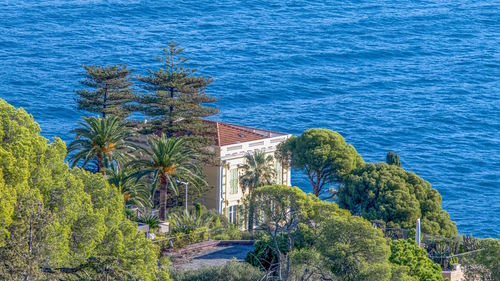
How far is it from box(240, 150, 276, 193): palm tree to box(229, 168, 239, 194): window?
1877mm

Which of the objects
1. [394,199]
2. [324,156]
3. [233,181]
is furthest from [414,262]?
[233,181]

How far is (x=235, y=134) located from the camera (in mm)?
91625

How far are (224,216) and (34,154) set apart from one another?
138 ft

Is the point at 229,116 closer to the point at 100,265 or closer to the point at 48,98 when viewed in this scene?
the point at 48,98

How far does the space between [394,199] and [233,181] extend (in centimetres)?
1660

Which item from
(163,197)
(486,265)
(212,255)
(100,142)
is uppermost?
(100,142)

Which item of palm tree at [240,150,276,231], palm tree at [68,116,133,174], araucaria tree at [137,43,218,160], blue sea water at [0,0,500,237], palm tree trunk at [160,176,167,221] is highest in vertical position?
blue sea water at [0,0,500,237]

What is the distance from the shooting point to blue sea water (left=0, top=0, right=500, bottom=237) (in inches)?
5064

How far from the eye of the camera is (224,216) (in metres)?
82.4

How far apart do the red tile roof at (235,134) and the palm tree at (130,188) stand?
15046mm

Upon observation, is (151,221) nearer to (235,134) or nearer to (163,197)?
(163,197)

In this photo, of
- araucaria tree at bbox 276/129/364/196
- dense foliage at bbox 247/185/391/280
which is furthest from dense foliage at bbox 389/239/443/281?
araucaria tree at bbox 276/129/364/196

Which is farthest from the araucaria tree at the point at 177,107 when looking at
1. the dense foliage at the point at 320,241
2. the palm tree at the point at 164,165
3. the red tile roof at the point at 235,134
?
the dense foliage at the point at 320,241

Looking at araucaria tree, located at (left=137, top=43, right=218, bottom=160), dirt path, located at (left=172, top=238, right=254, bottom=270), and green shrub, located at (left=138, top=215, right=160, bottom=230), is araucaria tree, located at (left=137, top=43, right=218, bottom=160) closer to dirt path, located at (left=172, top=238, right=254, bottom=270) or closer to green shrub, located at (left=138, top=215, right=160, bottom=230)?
green shrub, located at (left=138, top=215, right=160, bottom=230)
